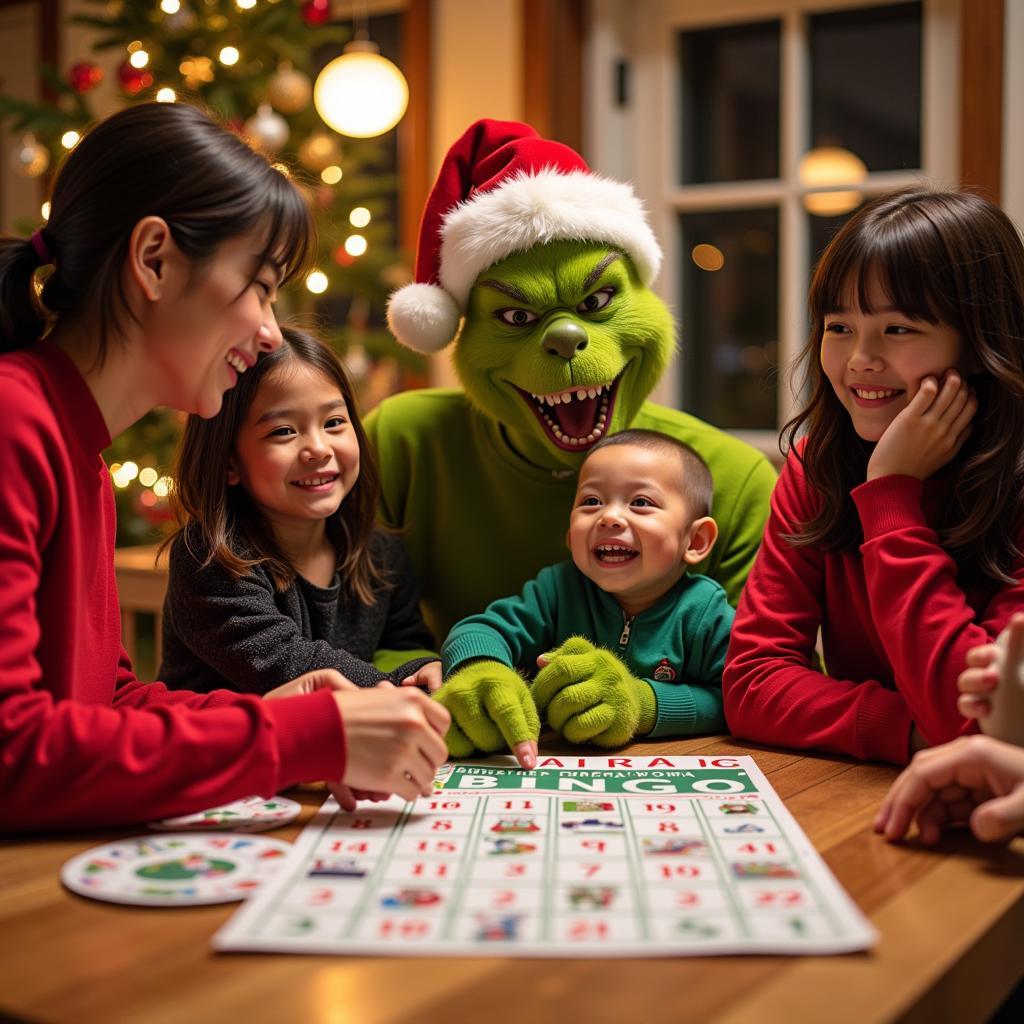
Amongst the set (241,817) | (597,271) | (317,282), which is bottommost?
(241,817)

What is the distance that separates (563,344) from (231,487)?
0.49 metres

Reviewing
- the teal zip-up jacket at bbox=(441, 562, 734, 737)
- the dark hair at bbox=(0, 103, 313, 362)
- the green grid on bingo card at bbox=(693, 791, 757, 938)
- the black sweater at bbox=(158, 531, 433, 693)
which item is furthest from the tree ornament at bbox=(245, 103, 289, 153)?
the green grid on bingo card at bbox=(693, 791, 757, 938)

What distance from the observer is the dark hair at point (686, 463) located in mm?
1555

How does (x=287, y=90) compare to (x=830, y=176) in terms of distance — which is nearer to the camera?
(x=287, y=90)

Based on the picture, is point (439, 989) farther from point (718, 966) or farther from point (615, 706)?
point (615, 706)

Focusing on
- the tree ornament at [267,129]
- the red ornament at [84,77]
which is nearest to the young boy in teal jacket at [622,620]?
the tree ornament at [267,129]

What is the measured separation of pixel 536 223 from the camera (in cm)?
166

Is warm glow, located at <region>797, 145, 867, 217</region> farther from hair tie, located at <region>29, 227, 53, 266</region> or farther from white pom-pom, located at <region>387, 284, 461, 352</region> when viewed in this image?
hair tie, located at <region>29, 227, 53, 266</region>

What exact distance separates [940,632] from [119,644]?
0.84 metres

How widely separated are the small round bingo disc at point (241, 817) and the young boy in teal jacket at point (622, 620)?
0.26 metres

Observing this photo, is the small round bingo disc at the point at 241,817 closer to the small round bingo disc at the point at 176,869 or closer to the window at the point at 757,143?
the small round bingo disc at the point at 176,869

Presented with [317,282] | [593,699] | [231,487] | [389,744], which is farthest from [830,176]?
[389,744]

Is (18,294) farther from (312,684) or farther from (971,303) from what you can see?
(971,303)

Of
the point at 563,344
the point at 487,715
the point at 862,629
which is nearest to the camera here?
the point at 487,715
